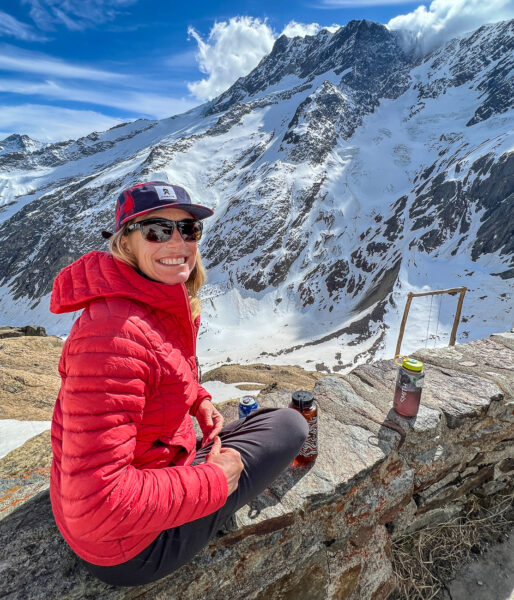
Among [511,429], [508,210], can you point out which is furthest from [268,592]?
[508,210]

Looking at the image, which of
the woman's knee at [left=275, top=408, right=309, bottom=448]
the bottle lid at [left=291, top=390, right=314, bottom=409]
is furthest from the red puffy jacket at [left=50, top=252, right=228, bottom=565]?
the bottle lid at [left=291, top=390, right=314, bottom=409]

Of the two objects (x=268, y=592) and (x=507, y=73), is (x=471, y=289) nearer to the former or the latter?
(x=268, y=592)

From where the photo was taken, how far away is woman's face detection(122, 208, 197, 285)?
178 cm

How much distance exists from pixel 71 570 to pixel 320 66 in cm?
18126

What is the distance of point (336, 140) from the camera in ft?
297

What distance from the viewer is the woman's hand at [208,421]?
2312 mm

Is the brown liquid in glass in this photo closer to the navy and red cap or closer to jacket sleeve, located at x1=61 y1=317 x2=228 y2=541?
jacket sleeve, located at x1=61 y1=317 x2=228 y2=541

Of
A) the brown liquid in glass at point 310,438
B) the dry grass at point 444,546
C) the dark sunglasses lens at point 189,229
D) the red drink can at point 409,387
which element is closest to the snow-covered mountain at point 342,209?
the dry grass at point 444,546

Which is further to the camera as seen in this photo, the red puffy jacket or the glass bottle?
the glass bottle

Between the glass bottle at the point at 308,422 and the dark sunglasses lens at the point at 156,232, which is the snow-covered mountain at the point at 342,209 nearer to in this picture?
the glass bottle at the point at 308,422

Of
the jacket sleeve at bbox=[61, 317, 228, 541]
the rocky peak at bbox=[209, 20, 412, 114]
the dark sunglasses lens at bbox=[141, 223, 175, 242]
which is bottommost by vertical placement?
the jacket sleeve at bbox=[61, 317, 228, 541]

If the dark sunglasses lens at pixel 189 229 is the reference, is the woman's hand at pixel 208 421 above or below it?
below

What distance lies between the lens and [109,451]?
121 cm

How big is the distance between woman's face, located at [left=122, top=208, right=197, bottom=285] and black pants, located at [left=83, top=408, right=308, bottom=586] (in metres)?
1.11
